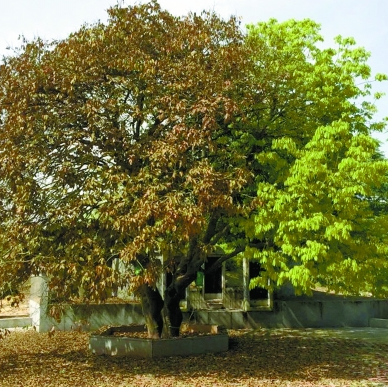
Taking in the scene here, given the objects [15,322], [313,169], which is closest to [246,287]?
[15,322]

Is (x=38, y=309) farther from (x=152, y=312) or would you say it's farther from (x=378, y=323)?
(x=378, y=323)

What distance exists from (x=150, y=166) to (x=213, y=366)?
5103 millimetres

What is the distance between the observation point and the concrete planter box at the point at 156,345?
13406 millimetres

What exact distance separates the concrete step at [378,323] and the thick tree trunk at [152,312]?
11.7 m

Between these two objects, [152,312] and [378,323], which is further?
[378,323]

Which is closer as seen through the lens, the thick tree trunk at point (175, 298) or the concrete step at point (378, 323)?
the thick tree trunk at point (175, 298)

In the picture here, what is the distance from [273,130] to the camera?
13805 millimetres

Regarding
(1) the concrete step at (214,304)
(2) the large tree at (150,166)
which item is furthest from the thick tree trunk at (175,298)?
(1) the concrete step at (214,304)

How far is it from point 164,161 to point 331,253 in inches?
175

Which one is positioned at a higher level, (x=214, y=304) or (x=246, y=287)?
(x=246, y=287)

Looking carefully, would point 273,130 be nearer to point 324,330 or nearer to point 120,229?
point 120,229

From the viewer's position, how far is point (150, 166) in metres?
11.3

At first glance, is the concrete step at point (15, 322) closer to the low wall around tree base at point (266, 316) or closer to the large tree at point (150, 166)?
the low wall around tree base at point (266, 316)

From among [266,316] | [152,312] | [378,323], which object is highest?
[152,312]
